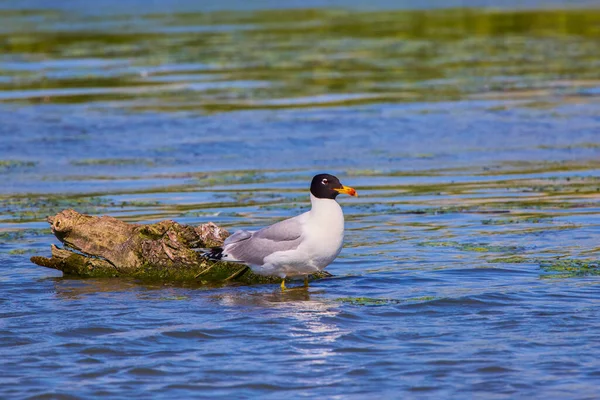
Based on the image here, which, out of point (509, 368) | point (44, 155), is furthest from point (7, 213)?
point (509, 368)

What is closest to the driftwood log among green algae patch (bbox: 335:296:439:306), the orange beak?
the orange beak

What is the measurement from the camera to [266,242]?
34.0ft

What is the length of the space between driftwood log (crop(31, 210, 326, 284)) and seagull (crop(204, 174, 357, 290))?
1.73ft

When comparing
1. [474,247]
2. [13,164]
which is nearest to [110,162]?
[13,164]

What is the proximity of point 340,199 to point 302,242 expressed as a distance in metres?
5.01

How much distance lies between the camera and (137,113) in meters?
21.6

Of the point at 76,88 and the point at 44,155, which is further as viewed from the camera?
the point at 76,88

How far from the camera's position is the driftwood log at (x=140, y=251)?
36.1 ft

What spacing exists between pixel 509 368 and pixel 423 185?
7.71m

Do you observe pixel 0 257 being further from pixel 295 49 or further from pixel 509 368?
pixel 295 49

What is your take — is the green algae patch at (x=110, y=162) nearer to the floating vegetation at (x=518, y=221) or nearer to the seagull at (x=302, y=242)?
the floating vegetation at (x=518, y=221)

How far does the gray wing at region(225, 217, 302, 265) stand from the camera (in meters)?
10.2

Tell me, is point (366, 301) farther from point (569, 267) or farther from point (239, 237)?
point (569, 267)

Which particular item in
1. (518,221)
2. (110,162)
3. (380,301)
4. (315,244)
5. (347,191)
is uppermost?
(110,162)
